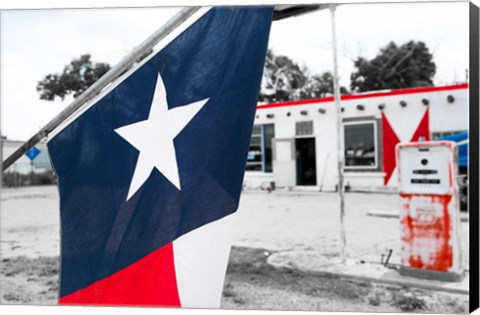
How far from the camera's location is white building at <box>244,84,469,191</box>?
46.2 feet

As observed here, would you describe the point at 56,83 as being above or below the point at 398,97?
above

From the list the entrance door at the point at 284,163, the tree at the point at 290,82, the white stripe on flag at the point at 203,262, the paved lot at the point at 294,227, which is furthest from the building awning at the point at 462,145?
the tree at the point at 290,82

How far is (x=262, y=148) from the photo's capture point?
62.2 ft

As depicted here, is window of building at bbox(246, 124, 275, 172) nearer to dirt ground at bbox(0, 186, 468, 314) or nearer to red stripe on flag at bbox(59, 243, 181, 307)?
dirt ground at bbox(0, 186, 468, 314)

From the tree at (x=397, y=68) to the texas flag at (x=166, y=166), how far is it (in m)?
30.7

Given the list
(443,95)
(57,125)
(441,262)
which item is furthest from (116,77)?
(443,95)

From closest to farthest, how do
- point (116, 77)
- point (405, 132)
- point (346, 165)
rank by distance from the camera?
point (116, 77) < point (405, 132) < point (346, 165)

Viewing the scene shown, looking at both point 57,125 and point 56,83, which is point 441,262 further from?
point 56,83

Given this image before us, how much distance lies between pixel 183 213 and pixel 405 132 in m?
13.2

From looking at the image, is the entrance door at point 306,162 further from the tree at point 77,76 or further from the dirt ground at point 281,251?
the tree at point 77,76

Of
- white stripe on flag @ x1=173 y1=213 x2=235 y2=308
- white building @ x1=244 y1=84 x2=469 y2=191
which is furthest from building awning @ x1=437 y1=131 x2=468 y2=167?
white stripe on flag @ x1=173 y1=213 x2=235 y2=308

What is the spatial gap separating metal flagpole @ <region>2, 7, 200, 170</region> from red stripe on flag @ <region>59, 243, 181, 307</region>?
0.90m

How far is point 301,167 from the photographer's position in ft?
62.1

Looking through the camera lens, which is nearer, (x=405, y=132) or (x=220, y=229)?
(x=220, y=229)
